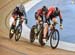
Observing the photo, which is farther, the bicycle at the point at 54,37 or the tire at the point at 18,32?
the tire at the point at 18,32

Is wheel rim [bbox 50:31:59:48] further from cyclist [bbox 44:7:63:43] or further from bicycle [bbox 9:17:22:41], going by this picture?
bicycle [bbox 9:17:22:41]

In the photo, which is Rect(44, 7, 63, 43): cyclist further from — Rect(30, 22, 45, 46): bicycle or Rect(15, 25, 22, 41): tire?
Rect(15, 25, 22, 41): tire

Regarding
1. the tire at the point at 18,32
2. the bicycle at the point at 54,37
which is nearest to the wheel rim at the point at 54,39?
the bicycle at the point at 54,37

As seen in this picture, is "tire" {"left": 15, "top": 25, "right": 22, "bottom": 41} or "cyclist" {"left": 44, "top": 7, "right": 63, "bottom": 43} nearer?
"cyclist" {"left": 44, "top": 7, "right": 63, "bottom": 43}

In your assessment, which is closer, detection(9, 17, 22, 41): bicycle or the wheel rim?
the wheel rim

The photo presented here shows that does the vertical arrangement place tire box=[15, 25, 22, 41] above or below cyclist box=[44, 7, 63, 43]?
below

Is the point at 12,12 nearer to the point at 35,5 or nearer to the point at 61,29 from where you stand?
the point at 35,5

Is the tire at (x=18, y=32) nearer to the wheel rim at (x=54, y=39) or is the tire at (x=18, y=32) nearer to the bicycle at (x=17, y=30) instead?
the bicycle at (x=17, y=30)

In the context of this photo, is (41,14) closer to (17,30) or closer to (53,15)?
(53,15)

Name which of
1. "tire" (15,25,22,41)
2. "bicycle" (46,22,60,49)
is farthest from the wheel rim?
"tire" (15,25,22,41)

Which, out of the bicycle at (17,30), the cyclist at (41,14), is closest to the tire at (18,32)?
the bicycle at (17,30)

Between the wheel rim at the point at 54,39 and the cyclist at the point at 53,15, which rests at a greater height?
the cyclist at the point at 53,15

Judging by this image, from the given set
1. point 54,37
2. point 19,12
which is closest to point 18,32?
point 19,12

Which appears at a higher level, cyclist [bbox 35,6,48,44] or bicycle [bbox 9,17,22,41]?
cyclist [bbox 35,6,48,44]
